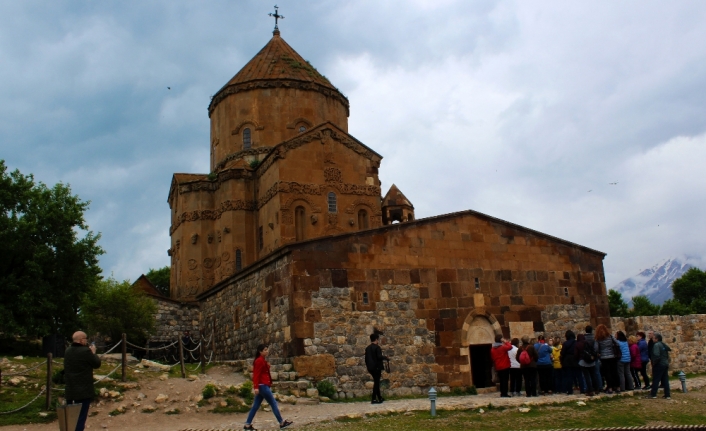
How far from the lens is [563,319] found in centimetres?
1809

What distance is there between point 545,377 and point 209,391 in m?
7.26

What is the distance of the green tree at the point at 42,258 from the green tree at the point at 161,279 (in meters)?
25.2

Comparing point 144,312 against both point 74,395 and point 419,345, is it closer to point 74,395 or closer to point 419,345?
point 419,345

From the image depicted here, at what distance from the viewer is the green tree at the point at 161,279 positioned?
46.5 m

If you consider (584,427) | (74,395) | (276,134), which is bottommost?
(584,427)

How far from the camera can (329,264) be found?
15.4m

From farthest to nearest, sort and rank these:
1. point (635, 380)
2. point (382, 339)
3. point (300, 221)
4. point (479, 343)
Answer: point (300, 221) → point (479, 343) → point (382, 339) → point (635, 380)

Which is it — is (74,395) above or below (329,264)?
below

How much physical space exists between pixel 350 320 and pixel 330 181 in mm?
10506

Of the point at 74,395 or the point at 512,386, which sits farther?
the point at 512,386

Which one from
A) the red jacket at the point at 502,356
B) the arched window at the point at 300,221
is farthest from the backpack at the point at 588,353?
the arched window at the point at 300,221

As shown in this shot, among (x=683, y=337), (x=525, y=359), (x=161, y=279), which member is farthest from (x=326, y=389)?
(x=161, y=279)

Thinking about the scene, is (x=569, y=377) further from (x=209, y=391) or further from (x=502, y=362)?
(x=209, y=391)

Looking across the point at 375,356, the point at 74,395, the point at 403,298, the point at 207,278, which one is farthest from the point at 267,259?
the point at 207,278
